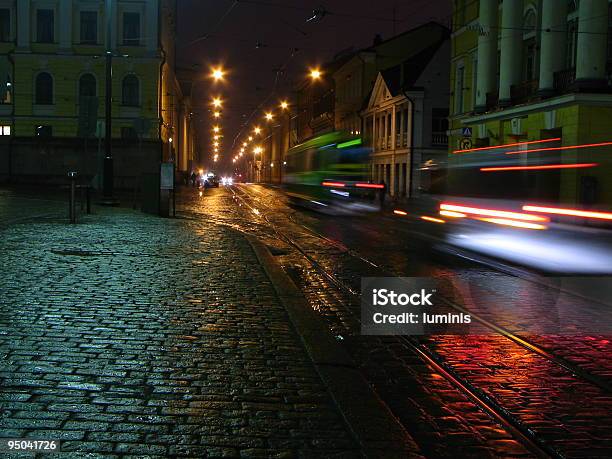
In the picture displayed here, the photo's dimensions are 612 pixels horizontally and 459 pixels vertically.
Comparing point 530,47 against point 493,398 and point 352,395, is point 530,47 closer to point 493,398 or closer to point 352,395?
point 493,398

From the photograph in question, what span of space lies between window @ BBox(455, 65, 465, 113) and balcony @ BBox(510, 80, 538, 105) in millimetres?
7559

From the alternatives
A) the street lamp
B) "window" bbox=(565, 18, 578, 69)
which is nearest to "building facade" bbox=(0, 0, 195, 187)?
the street lamp

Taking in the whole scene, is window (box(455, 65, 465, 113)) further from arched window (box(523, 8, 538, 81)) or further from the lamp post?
the lamp post

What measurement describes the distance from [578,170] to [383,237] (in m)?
8.85

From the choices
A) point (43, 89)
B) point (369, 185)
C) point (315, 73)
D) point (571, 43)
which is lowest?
point (369, 185)

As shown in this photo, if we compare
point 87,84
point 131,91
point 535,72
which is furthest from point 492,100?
point 87,84

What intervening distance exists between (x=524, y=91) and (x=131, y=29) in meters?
31.2

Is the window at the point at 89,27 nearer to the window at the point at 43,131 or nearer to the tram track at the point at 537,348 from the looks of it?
the window at the point at 43,131

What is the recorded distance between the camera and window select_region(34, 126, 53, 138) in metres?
52.0

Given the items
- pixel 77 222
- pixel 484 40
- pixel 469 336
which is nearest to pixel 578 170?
pixel 469 336

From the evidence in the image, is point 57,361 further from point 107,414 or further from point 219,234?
point 219,234

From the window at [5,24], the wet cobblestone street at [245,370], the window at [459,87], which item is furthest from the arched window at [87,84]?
the wet cobblestone street at [245,370]

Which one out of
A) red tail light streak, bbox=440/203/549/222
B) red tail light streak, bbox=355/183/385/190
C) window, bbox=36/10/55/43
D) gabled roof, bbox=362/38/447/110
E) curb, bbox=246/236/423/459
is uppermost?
window, bbox=36/10/55/43

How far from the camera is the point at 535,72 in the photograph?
107 ft
